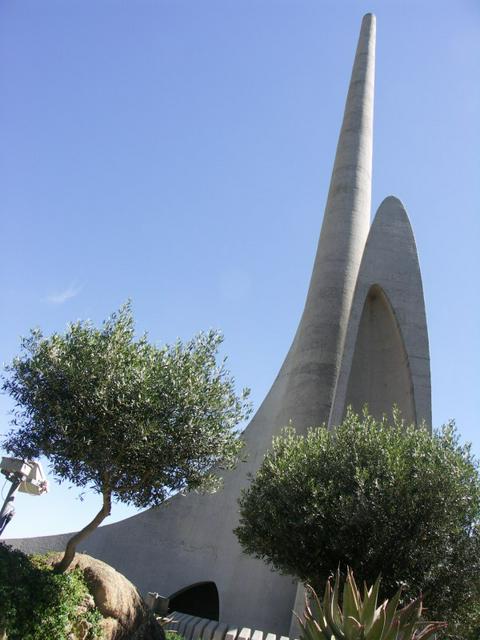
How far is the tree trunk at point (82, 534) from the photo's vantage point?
1087 cm

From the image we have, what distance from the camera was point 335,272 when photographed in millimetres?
24688

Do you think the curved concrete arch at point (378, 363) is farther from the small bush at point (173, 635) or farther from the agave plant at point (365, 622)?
the agave plant at point (365, 622)

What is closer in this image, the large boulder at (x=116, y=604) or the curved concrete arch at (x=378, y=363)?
the large boulder at (x=116, y=604)

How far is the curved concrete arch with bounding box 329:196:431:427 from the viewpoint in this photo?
19422 mm

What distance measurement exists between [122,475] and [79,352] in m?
2.83

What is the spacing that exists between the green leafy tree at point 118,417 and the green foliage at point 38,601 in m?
0.74

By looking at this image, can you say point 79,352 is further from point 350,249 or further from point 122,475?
point 350,249

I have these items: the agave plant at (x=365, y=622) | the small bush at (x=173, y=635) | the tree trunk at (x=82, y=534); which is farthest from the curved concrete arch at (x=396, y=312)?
the agave plant at (x=365, y=622)

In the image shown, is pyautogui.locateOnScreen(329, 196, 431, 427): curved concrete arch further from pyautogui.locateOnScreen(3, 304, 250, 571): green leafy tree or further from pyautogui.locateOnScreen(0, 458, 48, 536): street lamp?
pyautogui.locateOnScreen(0, 458, 48, 536): street lamp

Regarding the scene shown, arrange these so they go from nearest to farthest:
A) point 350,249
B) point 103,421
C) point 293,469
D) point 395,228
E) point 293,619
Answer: point 103,421 → point 293,469 → point 293,619 → point 395,228 → point 350,249

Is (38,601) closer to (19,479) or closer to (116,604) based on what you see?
(116,604)

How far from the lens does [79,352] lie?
39.9 feet

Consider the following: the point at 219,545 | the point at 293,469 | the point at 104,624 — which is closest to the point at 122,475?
the point at 104,624

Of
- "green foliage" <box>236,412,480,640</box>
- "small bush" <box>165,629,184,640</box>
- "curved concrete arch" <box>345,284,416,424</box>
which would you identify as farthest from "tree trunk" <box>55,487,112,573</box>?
"curved concrete arch" <box>345,284,416,424</box>
